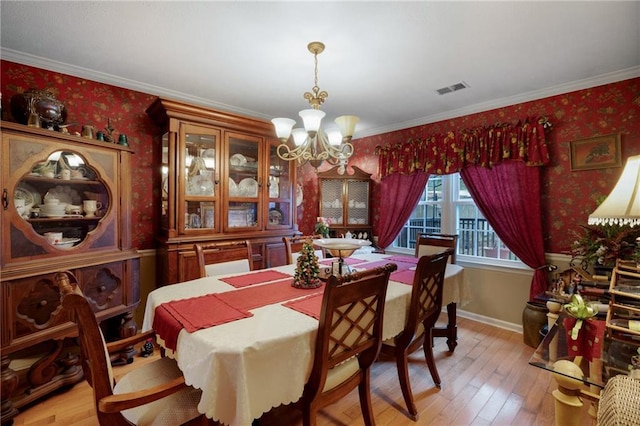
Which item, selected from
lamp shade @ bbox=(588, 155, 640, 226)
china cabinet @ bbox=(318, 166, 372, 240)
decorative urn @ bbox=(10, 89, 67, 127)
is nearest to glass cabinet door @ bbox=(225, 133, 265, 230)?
china cabinet @ bbox=(318, 166, 372, 240)

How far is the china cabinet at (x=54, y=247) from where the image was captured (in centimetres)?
175

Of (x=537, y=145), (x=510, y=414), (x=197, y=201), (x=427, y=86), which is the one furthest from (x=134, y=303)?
(x=537, y=145)

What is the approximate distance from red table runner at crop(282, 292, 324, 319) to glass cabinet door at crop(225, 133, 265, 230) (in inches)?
65.6

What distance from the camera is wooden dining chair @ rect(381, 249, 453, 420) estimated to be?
1.71 m

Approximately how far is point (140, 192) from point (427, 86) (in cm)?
295

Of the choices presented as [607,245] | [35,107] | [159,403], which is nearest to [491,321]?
[607,245]

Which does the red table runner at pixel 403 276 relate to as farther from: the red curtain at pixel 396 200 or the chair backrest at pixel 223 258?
the red curtain at pixel 396 200

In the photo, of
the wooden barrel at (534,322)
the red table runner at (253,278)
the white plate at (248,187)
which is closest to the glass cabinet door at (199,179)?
the white plate at (248,187)

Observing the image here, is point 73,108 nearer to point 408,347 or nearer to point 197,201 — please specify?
point 197,201

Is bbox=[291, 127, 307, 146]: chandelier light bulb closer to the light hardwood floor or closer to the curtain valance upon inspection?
the light hardwood floor

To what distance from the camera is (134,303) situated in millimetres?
2426

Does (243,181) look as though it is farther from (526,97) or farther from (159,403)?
(526,97)

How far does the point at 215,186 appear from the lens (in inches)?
113

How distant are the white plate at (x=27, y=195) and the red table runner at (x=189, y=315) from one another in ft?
4.73
